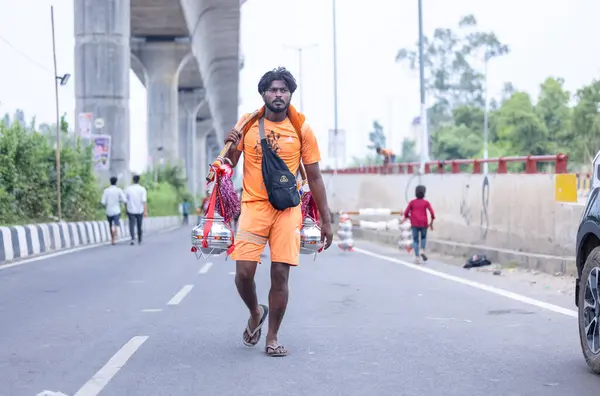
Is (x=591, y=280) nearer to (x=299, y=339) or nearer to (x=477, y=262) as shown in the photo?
(x=299, y=339)

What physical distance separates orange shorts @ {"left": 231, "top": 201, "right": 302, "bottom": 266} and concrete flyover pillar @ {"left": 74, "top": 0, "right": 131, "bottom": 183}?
27513 mm

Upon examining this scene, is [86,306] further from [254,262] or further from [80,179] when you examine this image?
[80,179]

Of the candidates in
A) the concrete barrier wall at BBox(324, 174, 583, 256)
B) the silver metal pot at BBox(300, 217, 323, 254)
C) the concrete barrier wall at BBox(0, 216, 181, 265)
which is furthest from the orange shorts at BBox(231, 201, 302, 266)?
the concrete barrier wall at BBox(0, 216, 181, 265)

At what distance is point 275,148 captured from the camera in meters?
7.46

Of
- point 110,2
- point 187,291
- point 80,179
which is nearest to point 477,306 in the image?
point 187,291

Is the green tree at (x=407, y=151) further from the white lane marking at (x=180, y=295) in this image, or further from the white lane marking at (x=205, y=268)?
the white lane marking at (x=180, y=295)

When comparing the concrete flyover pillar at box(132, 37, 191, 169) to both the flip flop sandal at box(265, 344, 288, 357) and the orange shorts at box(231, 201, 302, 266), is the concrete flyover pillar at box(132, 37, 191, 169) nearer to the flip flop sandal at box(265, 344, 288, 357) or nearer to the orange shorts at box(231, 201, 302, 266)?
the orange shorts at box(231, 201, 302, 266)

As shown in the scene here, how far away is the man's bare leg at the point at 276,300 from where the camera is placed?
7.45m

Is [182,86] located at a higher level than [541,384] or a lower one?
higher

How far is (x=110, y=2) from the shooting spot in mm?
33625

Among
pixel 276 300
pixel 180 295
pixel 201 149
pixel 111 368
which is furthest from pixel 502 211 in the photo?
pixel 201 149

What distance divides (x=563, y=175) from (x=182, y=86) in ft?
204

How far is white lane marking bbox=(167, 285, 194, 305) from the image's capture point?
1141cm

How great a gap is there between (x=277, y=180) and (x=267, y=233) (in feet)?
1.39
